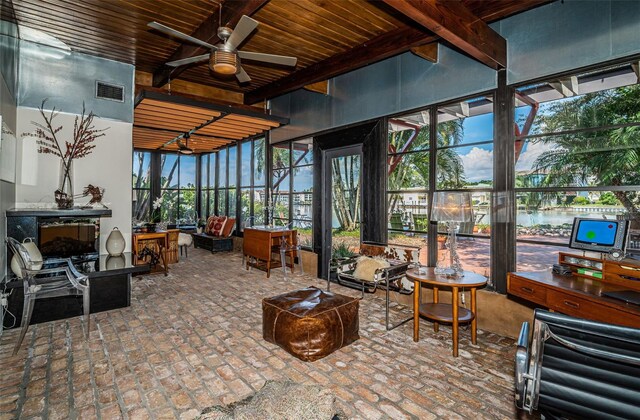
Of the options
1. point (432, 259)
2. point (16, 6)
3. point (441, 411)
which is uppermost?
point (16, 6)

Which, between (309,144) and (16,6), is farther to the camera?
(309,144)

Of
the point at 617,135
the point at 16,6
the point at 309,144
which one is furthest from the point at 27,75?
the point at 617,135

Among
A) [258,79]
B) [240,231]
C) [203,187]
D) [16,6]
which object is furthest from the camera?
[203,187]

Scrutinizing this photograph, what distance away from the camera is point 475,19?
296 centimetres

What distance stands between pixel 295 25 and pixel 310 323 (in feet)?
11.1

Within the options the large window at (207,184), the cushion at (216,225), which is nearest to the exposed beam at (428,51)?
the cushion at (216,225)

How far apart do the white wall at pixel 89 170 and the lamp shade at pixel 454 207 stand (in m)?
4.36

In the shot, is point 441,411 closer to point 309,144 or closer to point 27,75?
point 309,144

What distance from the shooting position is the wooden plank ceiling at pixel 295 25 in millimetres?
2951

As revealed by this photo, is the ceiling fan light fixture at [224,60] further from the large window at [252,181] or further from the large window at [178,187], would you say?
the large window at [178,187]

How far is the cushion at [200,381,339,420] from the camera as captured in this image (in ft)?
5.02

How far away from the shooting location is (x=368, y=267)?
383cm

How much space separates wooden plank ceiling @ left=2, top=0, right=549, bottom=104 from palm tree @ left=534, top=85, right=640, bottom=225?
33.6 inches

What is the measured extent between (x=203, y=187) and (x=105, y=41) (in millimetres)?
7008
